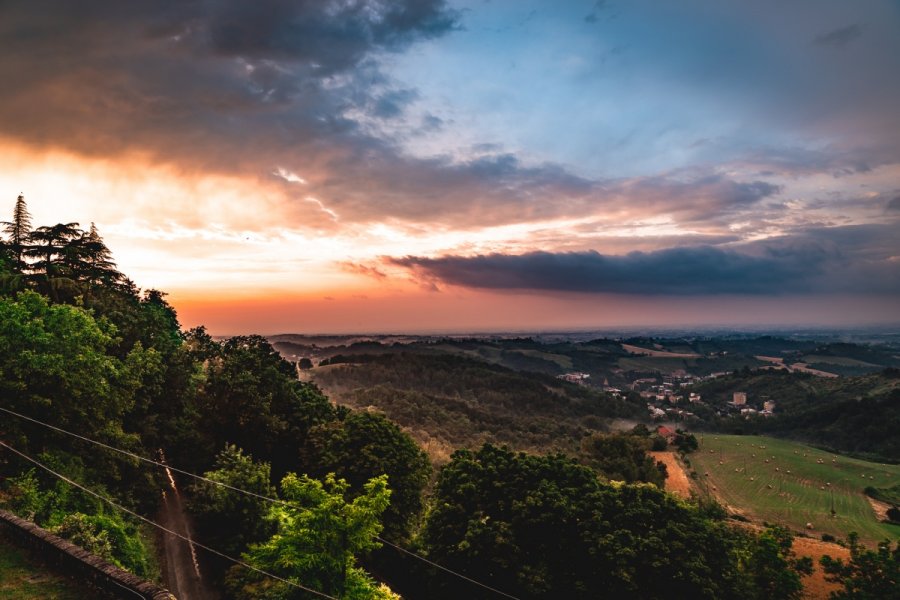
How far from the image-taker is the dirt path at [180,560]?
2366 centimetres

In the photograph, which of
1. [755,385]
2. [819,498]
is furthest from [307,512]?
[755,385]

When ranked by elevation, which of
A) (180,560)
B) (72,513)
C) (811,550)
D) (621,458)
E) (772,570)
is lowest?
(811,550)

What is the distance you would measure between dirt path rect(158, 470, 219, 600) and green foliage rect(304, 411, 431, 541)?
875cm

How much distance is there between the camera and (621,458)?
73938mm

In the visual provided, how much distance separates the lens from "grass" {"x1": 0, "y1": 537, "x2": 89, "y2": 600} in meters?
10.7

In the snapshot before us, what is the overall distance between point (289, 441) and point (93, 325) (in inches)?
722

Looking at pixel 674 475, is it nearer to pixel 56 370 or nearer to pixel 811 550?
pixel 811 550

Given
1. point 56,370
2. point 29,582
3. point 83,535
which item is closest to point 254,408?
point 56,370

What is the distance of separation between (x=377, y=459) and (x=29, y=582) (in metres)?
21.9

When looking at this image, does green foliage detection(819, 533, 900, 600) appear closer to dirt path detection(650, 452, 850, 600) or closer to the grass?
dirt path detection(650, 452, 850, 600)

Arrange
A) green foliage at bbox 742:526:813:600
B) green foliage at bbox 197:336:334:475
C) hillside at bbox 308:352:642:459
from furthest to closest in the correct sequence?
hillside at bbox 308:352:642:459, green foliage at bbox 197:336:334:475, green foliage at bbox 742:526:813:600

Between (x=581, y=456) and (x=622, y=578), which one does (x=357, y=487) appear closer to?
(x=622, y=578)

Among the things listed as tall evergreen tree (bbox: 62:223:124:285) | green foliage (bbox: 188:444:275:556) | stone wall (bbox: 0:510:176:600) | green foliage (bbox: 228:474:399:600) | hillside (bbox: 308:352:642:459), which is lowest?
hillside (bbox: 308:352:642:459)

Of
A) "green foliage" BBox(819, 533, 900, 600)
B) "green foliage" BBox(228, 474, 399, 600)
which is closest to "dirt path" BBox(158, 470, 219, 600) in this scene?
"green foliage" BBox(228, 474, 399, 600)
